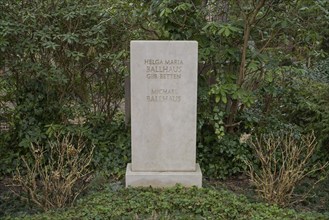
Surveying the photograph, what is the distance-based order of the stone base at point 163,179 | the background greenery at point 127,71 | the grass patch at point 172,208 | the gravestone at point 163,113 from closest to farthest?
the grass patch at point 172,208 < the gravestone at point 163,113 < the stone base at point 163,179 < the background greenery at point 127,71

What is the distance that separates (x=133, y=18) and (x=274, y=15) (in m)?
1.75

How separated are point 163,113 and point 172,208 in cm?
102

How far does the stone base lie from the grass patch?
0.25m

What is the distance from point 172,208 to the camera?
441cm

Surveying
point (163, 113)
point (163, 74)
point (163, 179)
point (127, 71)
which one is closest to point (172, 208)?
point (163, 179)

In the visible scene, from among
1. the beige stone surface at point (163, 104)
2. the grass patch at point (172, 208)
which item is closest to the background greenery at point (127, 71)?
the beige stone surface at point (163, 104)

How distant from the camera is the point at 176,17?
5574 millimetres

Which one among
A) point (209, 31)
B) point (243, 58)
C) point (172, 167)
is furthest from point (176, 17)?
point (172, 167)

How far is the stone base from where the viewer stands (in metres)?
4.96

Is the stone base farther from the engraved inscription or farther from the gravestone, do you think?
the engraved inscription

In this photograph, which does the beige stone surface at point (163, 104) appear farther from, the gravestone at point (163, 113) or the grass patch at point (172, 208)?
the grass patch at point (172, 208)

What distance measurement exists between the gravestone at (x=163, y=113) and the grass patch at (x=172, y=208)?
13.6 inches

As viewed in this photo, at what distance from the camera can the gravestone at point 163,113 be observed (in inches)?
188

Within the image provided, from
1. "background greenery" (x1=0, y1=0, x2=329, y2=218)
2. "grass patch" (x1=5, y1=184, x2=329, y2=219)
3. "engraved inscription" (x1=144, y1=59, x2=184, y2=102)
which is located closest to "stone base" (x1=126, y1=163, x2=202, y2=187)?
"grass patch" (x1=5, y1=184, x2=329, y2=219)
